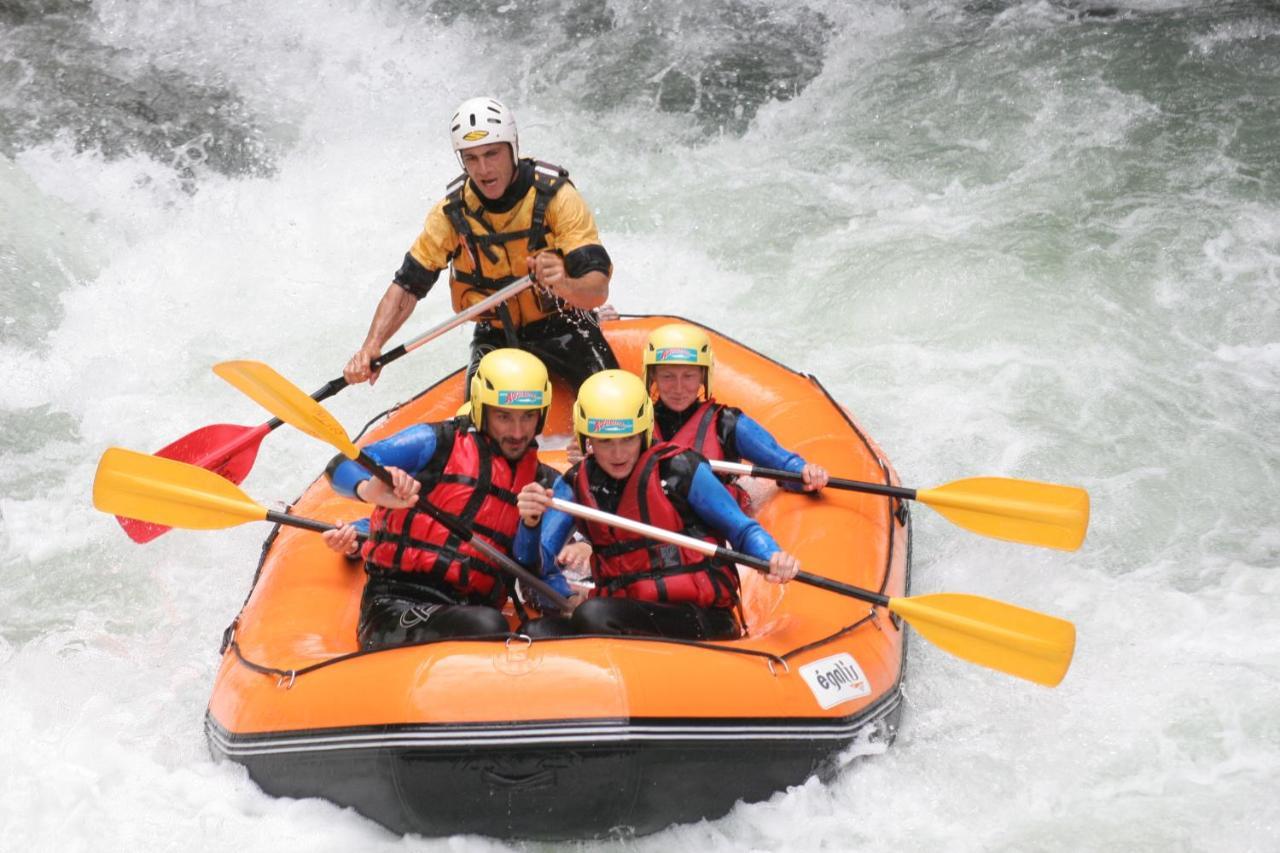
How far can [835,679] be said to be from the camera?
3.89 metres

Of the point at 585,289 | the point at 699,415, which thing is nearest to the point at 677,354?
the point at 699,415

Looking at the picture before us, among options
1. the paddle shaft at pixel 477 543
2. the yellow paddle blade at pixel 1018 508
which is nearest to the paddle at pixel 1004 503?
the yellow paddle blade at pixel 1018 508

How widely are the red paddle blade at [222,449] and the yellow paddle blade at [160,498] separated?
53 cm

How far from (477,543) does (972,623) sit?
1.35 m

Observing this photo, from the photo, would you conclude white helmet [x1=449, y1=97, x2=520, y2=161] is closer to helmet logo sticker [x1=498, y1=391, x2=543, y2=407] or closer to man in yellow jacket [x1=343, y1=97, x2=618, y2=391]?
man in yellow jacket [x1=343, y1=97, x2=618, y2=391]

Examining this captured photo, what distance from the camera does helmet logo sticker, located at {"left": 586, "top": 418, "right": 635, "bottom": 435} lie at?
12.8 ft

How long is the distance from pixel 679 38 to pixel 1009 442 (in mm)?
4523

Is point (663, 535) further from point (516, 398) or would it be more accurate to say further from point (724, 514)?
point (516, 398)

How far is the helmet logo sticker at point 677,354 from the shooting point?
14.9ft

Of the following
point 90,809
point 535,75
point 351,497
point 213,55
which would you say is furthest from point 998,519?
point 213,55

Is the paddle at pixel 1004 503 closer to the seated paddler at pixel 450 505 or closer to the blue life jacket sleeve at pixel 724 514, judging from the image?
the blue life jacket sleeve at pixel 724 514

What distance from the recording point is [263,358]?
23.4 feet

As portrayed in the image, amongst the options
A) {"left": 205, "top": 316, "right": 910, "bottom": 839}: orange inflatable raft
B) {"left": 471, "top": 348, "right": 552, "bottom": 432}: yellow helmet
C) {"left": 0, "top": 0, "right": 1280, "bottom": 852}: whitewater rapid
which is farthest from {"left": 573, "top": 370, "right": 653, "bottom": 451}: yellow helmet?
{"left": 0, "top": 0, "right": 1280, "bottom": 852}: whitewater rapid

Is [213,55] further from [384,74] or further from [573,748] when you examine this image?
[573,748]
